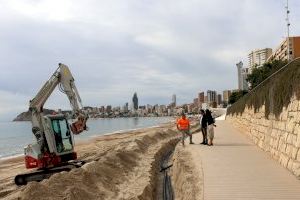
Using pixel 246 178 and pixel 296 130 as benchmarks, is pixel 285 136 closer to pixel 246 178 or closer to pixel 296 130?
pixel 296 130

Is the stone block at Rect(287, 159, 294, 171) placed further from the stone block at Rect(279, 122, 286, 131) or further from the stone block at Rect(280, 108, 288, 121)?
the stone block at Rect(280, 108, 288, 121)

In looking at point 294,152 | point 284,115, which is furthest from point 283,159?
point 294,152

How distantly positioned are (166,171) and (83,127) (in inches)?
160

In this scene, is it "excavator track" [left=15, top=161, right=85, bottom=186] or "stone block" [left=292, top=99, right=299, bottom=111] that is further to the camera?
"excavator track" [left=15, top=161, right=85, bottom=186]

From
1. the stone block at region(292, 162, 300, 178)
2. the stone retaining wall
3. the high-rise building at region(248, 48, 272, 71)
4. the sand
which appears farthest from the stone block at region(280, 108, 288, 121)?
the high-rise building at region(248, 48, 272, 71)

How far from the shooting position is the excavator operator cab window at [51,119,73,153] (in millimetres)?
19859

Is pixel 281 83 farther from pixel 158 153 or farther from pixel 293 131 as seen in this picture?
pixel 158 153

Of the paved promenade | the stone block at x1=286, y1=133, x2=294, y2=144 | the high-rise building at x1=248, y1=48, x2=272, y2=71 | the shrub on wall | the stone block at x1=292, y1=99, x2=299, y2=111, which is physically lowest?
the paved promenade

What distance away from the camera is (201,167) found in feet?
43.9

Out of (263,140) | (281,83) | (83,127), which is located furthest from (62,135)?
(281,83)

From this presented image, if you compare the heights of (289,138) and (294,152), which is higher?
(289,138)

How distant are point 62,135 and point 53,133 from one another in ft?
1.60

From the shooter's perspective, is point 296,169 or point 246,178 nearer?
point 296,169

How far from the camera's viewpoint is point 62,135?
20094 millimetres
